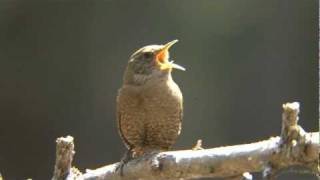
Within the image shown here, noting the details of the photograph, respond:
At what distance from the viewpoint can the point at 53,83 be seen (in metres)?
5.48

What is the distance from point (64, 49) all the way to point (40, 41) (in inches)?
6.8

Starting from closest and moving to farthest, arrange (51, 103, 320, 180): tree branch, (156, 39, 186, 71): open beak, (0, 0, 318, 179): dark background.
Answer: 1. (51, 103, 320, 180): tree branch
2. (156, 39, 186, 71): open beak
3. (0, 0, 318, 179): dark background

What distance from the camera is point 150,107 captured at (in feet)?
11.3

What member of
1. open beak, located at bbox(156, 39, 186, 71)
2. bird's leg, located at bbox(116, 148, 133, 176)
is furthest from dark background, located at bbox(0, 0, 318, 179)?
bird's leg, located at bbox(116, 148, 133, 176)

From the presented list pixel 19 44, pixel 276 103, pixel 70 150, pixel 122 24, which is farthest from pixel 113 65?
pixel 70 150

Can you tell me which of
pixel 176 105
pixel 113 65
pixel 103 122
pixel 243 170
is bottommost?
pixel 243 170

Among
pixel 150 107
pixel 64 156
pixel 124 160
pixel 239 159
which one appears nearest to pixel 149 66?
pixel 150 107

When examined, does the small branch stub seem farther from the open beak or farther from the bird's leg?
the open beak

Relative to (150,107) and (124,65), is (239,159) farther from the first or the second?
(124,65)

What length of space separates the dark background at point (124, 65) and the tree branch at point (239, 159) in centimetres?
201

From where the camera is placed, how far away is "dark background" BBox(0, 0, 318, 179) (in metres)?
5.12

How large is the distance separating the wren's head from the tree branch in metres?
0.44

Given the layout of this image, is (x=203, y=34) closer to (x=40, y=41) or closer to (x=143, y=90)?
(x=40, y=41)

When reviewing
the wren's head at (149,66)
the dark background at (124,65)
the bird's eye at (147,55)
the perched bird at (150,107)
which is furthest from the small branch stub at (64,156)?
the dark background at (124,65)
